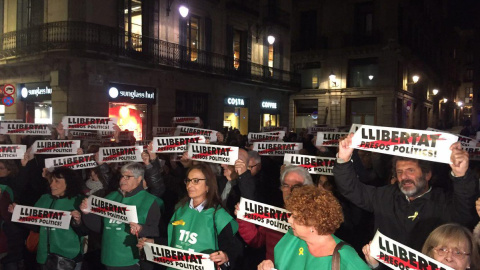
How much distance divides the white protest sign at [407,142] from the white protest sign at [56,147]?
16.2 feet

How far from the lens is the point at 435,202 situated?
3.83 m

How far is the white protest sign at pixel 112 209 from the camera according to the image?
4289 millimetres

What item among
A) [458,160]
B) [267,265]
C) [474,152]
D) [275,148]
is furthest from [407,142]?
[474,152]

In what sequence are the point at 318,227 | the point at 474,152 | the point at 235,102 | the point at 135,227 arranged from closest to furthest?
the point at 318,227 → the point at 135,227 → the point at 474,152 → the point at 235,102

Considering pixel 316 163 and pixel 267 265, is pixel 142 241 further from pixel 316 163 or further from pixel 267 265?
→ pixel 316 163

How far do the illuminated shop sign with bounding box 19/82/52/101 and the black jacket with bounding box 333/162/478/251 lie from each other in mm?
15243

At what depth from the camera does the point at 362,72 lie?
107 ft

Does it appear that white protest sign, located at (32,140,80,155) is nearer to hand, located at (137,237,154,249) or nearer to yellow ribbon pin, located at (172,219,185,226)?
hand, located at (137,237,154,249)

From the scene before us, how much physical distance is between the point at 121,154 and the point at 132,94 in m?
11.8

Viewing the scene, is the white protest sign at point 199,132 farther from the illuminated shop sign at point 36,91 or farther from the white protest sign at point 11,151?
the illuminated shop sign at point 36,91

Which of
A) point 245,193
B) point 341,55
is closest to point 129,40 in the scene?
point 245,193

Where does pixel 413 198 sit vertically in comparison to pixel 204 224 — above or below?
above

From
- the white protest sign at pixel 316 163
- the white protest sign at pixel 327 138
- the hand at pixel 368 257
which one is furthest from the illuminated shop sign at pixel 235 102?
the hand at pixel 368 257

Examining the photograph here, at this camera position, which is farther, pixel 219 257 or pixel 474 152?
pixel 474 152
